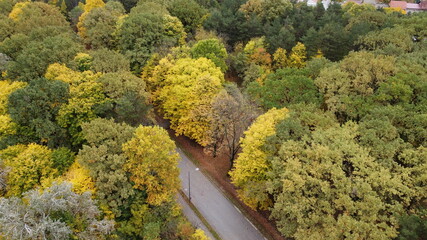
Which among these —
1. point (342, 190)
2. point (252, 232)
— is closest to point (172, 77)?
point (252, 232)

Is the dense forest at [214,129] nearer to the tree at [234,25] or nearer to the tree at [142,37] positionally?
the tree at [142,37]

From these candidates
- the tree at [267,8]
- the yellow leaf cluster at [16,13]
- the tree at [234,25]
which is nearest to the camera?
the tree at [234,25]

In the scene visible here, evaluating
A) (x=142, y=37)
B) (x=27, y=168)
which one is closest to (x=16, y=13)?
(x=142, y=37)

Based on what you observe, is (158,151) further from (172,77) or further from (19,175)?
(172,77)

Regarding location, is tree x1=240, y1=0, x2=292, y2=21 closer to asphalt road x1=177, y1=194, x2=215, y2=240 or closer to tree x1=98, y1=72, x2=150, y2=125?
tree x1=98, y1=72, x2=150, y2=125

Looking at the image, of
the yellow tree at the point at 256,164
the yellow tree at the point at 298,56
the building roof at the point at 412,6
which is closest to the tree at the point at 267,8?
the yellow tree at the point at 298,56
